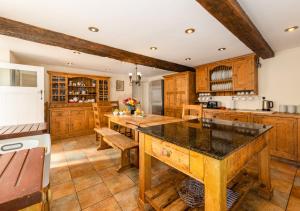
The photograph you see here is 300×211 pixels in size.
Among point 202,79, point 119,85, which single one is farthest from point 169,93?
point 119,85

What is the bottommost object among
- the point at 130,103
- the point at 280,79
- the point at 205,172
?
the point at 205,172

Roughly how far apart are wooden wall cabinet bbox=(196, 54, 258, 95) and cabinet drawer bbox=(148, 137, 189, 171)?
3.17 meters

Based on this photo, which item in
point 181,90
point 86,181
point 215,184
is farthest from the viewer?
point 181,90

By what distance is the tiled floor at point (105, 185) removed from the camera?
65.7 inches

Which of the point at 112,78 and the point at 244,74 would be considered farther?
the point at 112,78

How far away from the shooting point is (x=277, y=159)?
9.49ft

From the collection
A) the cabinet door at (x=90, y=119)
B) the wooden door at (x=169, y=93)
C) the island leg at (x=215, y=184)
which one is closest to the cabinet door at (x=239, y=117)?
the wooden door at (x=169, y=93)

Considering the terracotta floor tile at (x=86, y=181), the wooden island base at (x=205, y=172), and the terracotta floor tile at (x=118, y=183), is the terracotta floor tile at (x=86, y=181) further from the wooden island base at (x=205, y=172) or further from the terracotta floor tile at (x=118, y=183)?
the wooden island base at (x=205, y=172)

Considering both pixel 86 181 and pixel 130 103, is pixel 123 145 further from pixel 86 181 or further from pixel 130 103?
pixel 130 103

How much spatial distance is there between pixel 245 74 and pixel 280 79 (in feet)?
2.26

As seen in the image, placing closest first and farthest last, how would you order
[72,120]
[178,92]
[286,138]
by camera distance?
[286,138], [72,120], [178,92]

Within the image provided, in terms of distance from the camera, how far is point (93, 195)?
1855mm

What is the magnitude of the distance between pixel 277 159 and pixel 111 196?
3.20 metres

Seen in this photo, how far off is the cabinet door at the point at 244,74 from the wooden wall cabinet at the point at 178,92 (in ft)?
4.25
